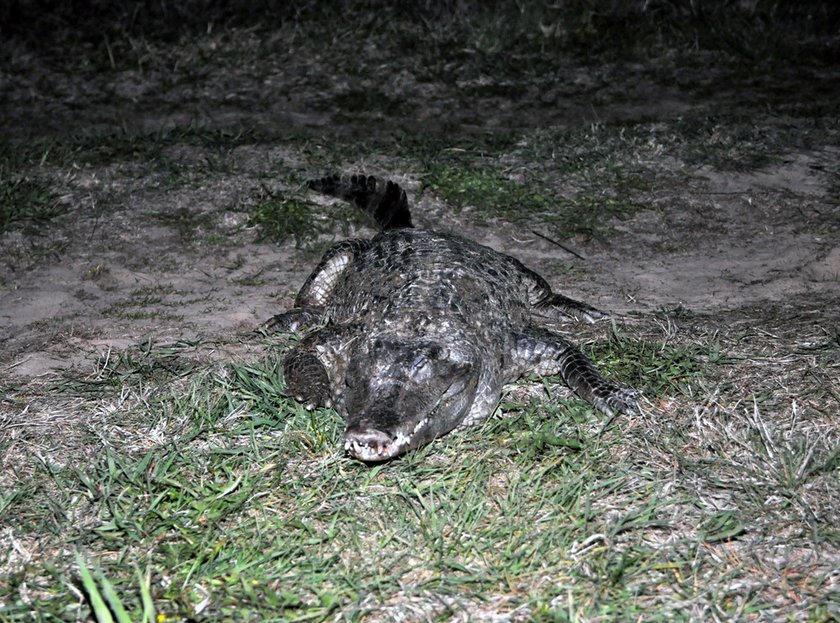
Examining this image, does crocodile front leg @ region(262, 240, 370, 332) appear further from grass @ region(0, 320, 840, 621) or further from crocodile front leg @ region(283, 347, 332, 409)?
grass @ region(0, 320, 840, 621)

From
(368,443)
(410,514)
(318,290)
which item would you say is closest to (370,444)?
(368,443)

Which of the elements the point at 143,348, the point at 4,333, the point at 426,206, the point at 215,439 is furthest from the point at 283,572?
the point at 426,206

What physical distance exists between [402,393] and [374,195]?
7.82 ft

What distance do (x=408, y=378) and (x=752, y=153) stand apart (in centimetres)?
415

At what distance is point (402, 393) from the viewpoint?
12.2 ft

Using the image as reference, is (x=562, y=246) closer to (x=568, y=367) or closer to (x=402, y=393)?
(x=568, y=367)

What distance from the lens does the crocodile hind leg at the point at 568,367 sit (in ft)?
12.9

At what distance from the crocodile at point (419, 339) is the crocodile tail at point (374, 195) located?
1.21 ft

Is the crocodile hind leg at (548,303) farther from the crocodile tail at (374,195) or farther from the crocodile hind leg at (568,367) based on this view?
the crocodile tail at (374,195)

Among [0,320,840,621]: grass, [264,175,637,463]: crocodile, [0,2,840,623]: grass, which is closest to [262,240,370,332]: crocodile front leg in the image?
[264,175,637,463]: crocodile

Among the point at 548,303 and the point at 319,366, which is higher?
the point at 319,366

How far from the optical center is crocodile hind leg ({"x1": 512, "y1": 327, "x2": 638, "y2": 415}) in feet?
12.9

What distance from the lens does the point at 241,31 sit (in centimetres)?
944

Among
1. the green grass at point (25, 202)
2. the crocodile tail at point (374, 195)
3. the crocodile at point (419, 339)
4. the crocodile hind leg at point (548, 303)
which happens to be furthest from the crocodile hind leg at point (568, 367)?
the green grass at point (25, 202)
